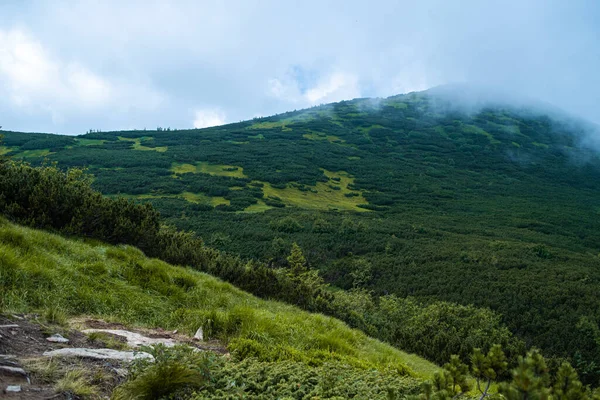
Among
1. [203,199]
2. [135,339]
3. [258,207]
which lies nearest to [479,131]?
[258,207]

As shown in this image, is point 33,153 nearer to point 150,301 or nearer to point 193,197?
point 193,197

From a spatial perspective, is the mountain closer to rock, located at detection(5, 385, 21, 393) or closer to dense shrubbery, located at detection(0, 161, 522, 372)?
dense shrubbery, located at detection(0, 161, 522, 372)

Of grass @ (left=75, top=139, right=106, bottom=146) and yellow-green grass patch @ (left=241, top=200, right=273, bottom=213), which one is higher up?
grass @ (left=75, top=139, right=106, bottom=146)

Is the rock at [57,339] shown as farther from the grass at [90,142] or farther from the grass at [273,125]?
the grass at [273,125]

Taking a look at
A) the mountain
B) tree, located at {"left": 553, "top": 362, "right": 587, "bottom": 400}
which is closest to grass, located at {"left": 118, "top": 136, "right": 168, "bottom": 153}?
the mountain

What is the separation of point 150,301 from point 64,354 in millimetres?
2871

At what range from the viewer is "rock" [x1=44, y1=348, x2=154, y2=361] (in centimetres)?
390

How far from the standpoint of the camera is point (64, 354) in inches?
153

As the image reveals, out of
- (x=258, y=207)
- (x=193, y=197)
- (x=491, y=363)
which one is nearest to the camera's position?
(x=491, y=363)

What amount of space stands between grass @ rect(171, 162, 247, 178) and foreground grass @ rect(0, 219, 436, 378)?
51600 millimetres

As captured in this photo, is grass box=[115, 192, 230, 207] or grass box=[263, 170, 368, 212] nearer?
grass box=[115, 192, 230, 207]

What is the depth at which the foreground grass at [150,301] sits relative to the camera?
17.7ft

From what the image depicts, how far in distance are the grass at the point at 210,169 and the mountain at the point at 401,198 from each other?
317mm

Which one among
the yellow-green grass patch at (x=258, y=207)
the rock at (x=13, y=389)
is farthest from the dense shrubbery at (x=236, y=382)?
the yellow-green grass patch at (x=258, y=207)
